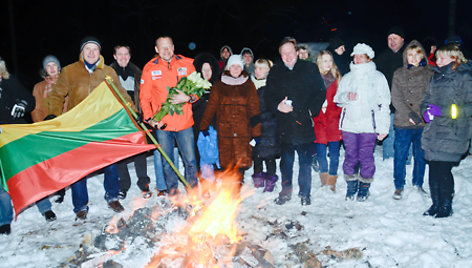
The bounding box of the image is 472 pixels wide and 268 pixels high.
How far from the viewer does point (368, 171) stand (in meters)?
5.37

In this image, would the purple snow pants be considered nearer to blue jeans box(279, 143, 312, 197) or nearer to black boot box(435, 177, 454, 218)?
blue jeans box(279, 143, 312, 197)

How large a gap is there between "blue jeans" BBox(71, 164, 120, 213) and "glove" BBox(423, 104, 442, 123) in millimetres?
5023

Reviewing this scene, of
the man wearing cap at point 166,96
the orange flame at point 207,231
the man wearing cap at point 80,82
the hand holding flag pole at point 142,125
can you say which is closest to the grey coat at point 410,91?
the orange flame at point 207,231

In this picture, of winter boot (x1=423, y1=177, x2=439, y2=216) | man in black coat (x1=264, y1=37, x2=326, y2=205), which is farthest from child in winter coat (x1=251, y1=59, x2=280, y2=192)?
winter boot (x1=423, y1=177, x2=439, y2=216)

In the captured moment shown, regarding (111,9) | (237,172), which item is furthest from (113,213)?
(111,9)

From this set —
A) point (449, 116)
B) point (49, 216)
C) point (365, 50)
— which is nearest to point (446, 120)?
point (449, 116)

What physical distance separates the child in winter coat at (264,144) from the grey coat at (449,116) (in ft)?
8.08

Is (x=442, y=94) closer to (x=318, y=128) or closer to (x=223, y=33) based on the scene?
(x=318, y=128)

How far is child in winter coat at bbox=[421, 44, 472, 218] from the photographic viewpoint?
4.57 meters

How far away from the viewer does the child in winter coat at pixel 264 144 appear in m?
5.96

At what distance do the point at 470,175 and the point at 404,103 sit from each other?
6.45 feet

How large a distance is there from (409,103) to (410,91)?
20cm

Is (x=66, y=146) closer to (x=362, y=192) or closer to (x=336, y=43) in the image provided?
(x=362, y=192)

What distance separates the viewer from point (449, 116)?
15.2 feet
